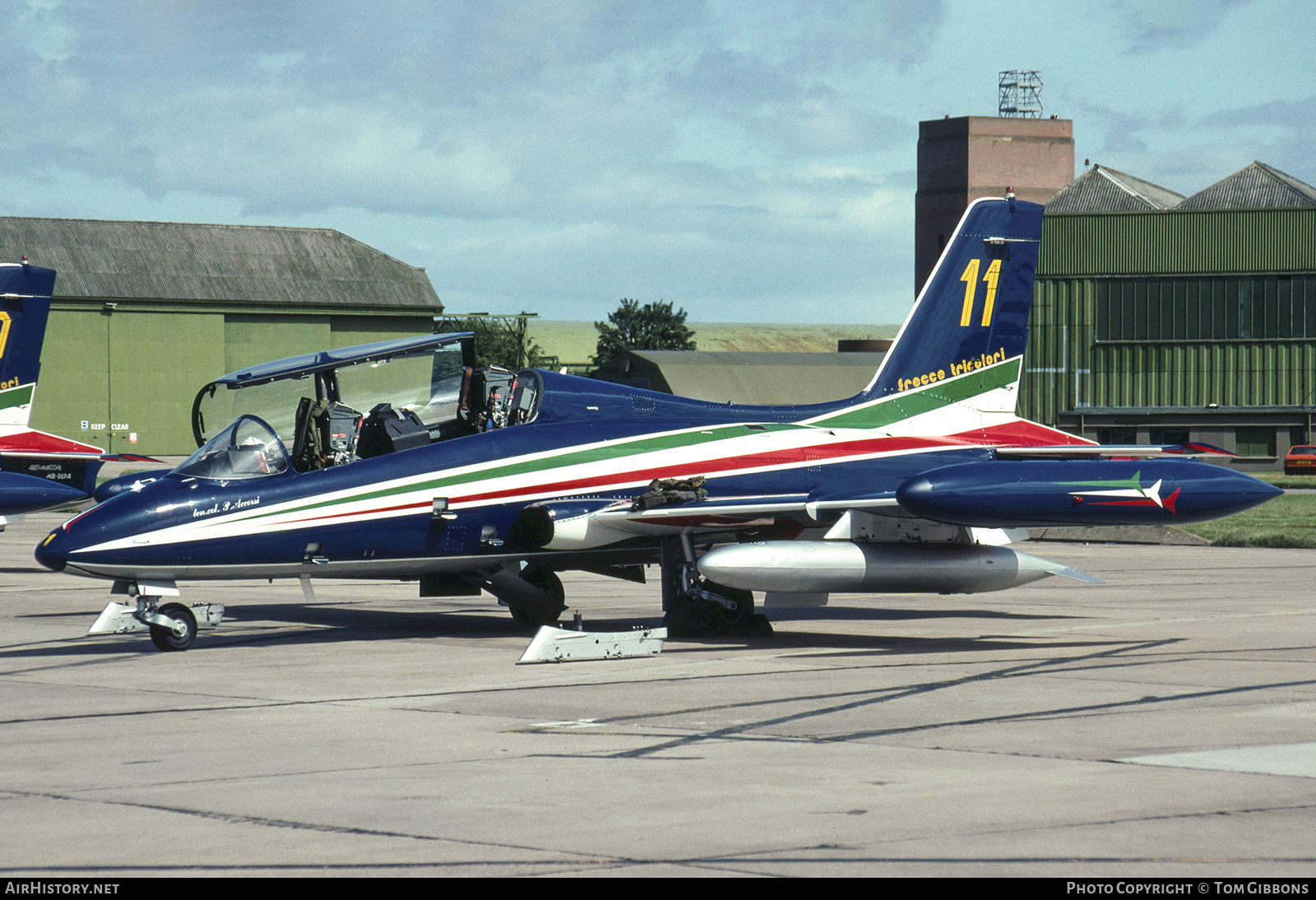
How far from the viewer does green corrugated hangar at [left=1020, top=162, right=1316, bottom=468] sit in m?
82.1

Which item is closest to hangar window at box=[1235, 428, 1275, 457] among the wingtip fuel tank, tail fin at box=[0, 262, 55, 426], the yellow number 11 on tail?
the yellow number 11 on tail

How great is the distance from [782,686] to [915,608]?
800 cm

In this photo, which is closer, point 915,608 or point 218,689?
point 218,689

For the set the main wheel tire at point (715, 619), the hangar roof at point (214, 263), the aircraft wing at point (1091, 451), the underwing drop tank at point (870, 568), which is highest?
the hangar roof at point (214, 263)

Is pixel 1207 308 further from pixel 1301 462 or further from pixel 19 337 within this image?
pixel 19 337

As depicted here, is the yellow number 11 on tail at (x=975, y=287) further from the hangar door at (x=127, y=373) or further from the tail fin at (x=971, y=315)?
the hangar door at (x=127, y=373)

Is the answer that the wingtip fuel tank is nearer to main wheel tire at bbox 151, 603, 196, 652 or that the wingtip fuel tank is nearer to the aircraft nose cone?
main wheel tire at bbox 151, 603, 196, 652

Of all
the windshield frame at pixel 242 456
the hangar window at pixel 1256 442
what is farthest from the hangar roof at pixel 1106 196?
the windshield frame at pixel 242 456

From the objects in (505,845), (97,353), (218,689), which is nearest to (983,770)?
(505,845)

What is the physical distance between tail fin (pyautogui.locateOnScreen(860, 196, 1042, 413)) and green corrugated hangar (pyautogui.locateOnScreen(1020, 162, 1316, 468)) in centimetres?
6721

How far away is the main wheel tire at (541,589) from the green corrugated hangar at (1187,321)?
7037 cm

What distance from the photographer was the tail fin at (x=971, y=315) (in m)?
18.6

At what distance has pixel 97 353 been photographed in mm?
83250
